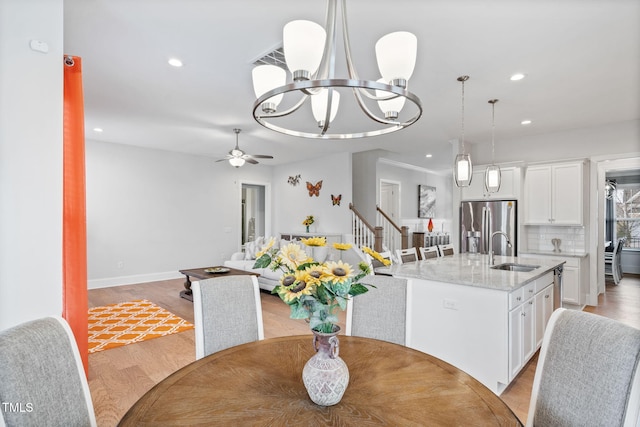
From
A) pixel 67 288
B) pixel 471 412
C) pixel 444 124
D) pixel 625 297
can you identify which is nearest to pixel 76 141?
pixel 67 288

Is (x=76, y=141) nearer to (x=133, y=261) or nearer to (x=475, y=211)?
(x=133, y=261)

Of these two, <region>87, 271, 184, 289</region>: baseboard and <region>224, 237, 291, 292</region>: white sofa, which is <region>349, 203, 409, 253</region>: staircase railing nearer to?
<region>224, 237, 291, 292</region>: white sofa

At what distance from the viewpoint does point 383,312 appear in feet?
6.05

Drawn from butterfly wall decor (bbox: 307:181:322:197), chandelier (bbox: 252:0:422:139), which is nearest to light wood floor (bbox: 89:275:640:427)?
chandelier (bbox: 252:0:422:139)

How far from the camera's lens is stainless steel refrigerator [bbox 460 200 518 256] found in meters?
5.17

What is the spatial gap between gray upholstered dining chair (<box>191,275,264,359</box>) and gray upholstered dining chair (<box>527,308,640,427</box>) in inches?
52.5

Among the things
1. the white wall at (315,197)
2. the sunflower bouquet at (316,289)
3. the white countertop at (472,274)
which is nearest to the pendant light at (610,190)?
the white countertop at (472,274)

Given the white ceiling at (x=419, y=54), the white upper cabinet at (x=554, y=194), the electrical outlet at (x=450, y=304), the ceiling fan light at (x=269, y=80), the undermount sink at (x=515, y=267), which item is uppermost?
the white ceiling at (x=419, y=54)

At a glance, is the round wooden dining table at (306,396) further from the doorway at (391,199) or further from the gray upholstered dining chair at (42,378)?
the doorway at (391,199)

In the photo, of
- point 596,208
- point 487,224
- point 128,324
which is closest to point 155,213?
point 128,324

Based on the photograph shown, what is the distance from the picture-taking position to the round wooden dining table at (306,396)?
0.94 m

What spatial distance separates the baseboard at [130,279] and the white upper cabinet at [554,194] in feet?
22.2

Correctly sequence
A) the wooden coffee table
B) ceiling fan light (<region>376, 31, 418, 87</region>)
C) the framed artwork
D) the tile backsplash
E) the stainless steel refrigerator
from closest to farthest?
1. ceiling fan light (<region>376, 31, 418, 87</region>)
2. the wooden coffee table
3. the tile backsplash
4. the stainless steel refrigerator
5. the framed artwork

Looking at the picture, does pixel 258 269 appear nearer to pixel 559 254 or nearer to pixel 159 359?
pixel 159 359
